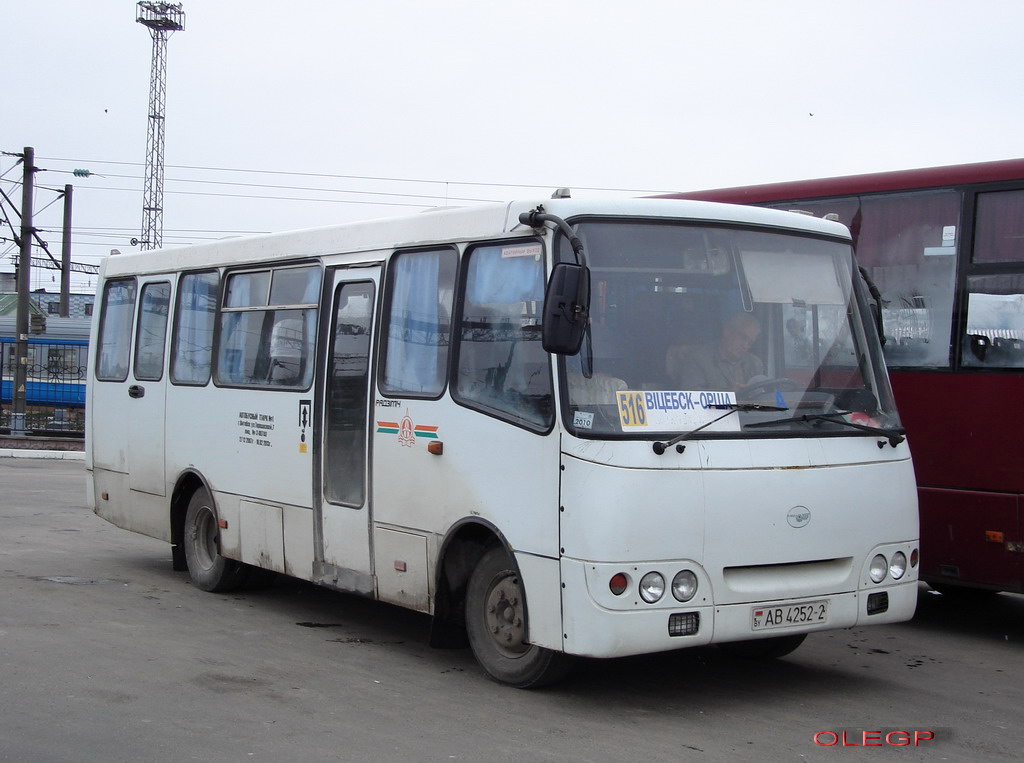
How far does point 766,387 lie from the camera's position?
6.81 m

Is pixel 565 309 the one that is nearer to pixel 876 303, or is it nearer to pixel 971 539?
pixel 876 303

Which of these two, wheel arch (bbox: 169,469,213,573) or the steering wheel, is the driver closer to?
the steering wheel

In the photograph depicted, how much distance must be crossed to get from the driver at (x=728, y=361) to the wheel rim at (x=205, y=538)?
5.21 meters

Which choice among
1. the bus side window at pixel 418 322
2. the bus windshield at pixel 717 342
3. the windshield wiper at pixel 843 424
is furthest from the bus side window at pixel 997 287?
the bus side window at pixel 418 322

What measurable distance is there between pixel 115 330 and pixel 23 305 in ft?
68.1

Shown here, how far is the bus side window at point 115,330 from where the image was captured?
11.7 meters

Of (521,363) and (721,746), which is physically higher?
(521,363)

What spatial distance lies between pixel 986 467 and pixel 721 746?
3.98m

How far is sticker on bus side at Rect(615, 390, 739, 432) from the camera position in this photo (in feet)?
20.9

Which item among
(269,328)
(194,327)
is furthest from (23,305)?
(269,328)

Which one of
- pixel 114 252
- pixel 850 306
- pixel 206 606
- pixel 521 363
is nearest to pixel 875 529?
pixel 850 306

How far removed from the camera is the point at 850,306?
7.43m

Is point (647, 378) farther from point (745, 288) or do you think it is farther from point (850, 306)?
point (850, 306)

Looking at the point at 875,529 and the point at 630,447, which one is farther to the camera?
the point at 875,529
